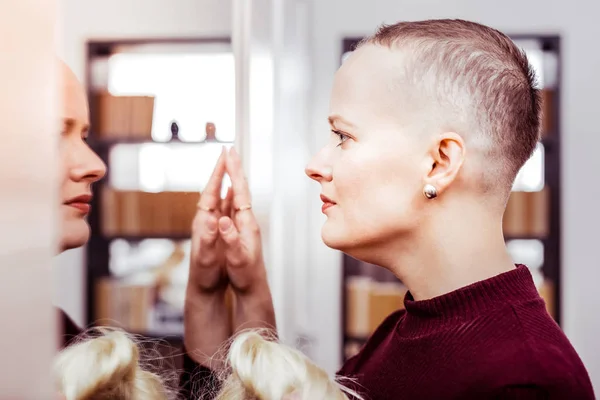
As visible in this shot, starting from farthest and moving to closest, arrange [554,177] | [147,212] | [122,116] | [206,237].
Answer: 1. [554,177]
2. [206,237]
3. [147,212]
4. [122,116]

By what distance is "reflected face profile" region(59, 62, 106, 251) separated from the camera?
455 mm

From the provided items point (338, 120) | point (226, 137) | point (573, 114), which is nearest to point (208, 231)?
point (226, 137)

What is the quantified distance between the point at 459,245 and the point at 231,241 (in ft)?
1.04

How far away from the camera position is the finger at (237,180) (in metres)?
0.86

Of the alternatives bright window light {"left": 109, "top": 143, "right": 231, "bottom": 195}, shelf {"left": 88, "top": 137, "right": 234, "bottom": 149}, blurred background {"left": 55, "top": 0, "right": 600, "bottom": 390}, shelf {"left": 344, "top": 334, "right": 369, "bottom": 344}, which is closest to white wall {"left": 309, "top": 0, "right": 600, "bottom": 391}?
blurred background {"left": 55, "top": 0, "right": 600, "bottom": 390}

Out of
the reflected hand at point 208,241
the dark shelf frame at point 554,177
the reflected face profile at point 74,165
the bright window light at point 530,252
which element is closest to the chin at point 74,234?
the reflected face profile at point 74,165

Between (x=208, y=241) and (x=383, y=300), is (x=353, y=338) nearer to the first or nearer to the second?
(x=383, y=300)

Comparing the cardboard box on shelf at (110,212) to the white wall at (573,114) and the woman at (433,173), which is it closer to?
the woman at (433,173)

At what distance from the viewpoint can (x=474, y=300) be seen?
684mm

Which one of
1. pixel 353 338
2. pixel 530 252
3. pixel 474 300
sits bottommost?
pixel 353 338

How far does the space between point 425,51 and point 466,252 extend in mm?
234

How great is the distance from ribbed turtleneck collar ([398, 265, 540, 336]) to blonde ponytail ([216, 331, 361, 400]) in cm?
21

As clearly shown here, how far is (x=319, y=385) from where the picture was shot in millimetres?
509

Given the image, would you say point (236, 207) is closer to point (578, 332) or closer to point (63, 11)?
point (63, 11)
